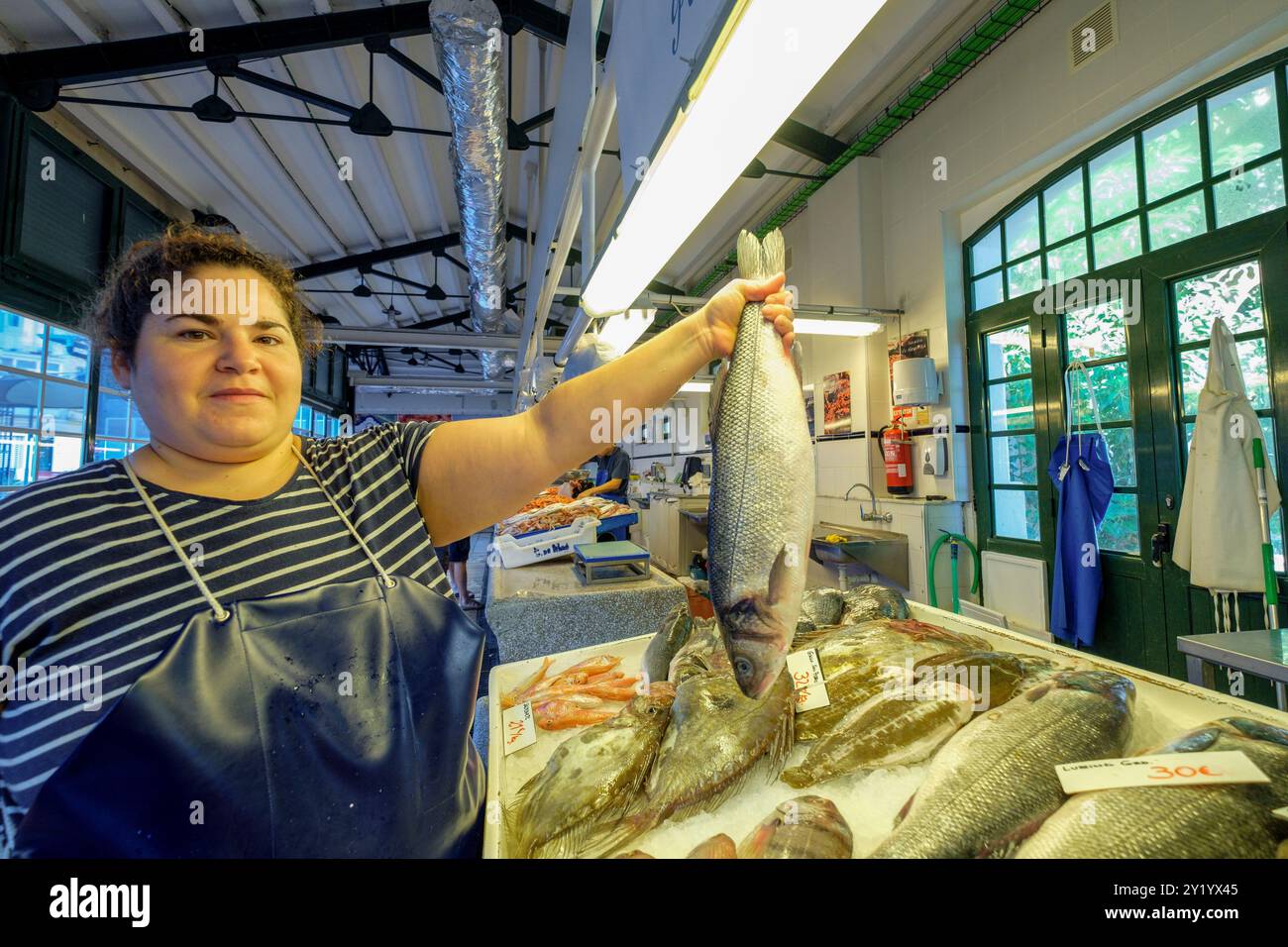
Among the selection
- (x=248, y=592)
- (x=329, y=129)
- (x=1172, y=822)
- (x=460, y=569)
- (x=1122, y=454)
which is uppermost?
(x=329, y=129)

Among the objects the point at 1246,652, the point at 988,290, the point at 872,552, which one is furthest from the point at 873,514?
the point at 1246,652

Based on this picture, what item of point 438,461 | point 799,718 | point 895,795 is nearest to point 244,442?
point 438,461

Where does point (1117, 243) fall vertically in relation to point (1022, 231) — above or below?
below

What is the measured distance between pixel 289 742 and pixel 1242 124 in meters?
5.28

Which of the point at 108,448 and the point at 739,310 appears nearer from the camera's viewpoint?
the point at 739,310

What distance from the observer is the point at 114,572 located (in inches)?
32.9

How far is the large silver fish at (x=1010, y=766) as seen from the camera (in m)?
0.91

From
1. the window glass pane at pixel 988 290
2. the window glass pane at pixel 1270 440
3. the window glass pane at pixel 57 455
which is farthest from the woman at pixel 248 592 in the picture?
the window glass pane at pixel 57 455

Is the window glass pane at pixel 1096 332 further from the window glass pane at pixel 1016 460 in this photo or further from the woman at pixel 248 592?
the woman at pixel 248 592

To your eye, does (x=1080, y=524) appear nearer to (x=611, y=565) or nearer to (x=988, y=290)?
(x=988, y=290)

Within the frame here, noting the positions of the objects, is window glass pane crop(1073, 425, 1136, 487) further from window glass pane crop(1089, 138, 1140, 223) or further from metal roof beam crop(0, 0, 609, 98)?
metal roof beam crop(0, 0, 609, 98)

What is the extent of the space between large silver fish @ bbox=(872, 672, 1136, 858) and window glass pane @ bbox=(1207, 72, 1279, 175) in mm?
3796

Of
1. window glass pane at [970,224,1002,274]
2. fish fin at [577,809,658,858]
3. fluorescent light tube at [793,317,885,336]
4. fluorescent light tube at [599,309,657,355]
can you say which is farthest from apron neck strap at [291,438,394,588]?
window glass pane at [970,224,1002,274]
